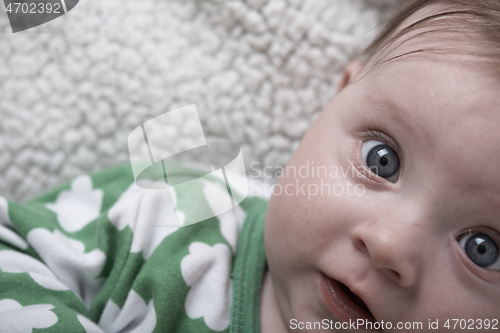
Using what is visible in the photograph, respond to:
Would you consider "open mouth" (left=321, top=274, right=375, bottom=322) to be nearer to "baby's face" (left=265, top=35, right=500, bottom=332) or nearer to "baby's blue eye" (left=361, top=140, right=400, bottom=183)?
"baby's face" (left=265, top=35, right=500, bottom=332)

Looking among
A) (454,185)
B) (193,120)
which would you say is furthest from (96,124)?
(454,185)

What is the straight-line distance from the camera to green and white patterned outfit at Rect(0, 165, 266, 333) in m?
0.75

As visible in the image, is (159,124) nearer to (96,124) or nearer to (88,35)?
(96,124)

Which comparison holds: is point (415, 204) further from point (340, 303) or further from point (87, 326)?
point (87, 326)

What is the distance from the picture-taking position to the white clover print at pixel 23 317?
25.6 inches

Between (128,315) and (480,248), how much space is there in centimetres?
60

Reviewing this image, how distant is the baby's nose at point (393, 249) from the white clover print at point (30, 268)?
1.76ft

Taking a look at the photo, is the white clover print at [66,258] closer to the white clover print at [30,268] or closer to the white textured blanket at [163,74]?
the white clover print at [30,268]

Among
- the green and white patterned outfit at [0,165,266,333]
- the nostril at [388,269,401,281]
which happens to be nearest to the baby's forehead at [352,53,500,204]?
the nostril at [388,269,401,281]

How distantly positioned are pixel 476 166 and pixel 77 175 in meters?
0.85

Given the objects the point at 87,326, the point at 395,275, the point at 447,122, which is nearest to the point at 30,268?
the point at 87,326

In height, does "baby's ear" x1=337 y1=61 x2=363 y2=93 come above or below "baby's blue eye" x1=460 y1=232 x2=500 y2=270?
above

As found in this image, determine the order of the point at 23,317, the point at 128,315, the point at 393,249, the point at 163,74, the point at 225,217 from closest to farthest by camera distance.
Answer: the point at 393,249 < the point at 23,317 < the point at 128,315 < the point at 225,217 < the point at 163,74

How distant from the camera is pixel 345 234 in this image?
609mm
